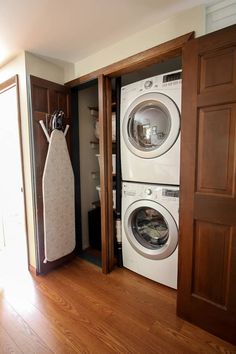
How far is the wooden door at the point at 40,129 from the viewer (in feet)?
5.91

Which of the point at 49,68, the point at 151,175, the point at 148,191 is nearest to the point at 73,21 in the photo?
the point at 49,68

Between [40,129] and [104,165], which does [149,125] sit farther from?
[40,129]

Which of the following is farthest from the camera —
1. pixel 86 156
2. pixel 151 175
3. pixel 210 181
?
pixel 86 156

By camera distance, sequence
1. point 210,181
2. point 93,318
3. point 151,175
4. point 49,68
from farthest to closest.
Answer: point 49,68, point 151,175, point 93,318, point 210,181

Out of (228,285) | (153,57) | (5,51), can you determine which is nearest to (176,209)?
(228,285)

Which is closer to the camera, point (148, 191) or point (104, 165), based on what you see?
point (148, 191)

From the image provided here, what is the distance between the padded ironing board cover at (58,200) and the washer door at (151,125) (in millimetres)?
670

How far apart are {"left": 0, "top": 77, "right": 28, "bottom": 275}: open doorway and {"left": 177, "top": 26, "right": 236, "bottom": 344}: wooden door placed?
1658 mm

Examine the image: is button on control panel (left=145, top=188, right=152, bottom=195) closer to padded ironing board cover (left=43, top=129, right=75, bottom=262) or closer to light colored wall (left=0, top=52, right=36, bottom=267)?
padded ironing board cover (left=43, top=129, right=75, bottom=262)

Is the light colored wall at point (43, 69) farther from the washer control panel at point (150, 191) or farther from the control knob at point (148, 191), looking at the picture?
the control knob at point (148, 191)

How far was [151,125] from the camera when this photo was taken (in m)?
1.68

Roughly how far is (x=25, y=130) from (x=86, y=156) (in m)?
0.72

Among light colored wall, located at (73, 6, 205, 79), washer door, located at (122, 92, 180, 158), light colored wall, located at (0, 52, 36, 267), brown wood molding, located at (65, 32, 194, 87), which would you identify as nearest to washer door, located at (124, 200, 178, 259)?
washer door, located at (122, 92, 180, 158)

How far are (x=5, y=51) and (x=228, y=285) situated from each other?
251cm
